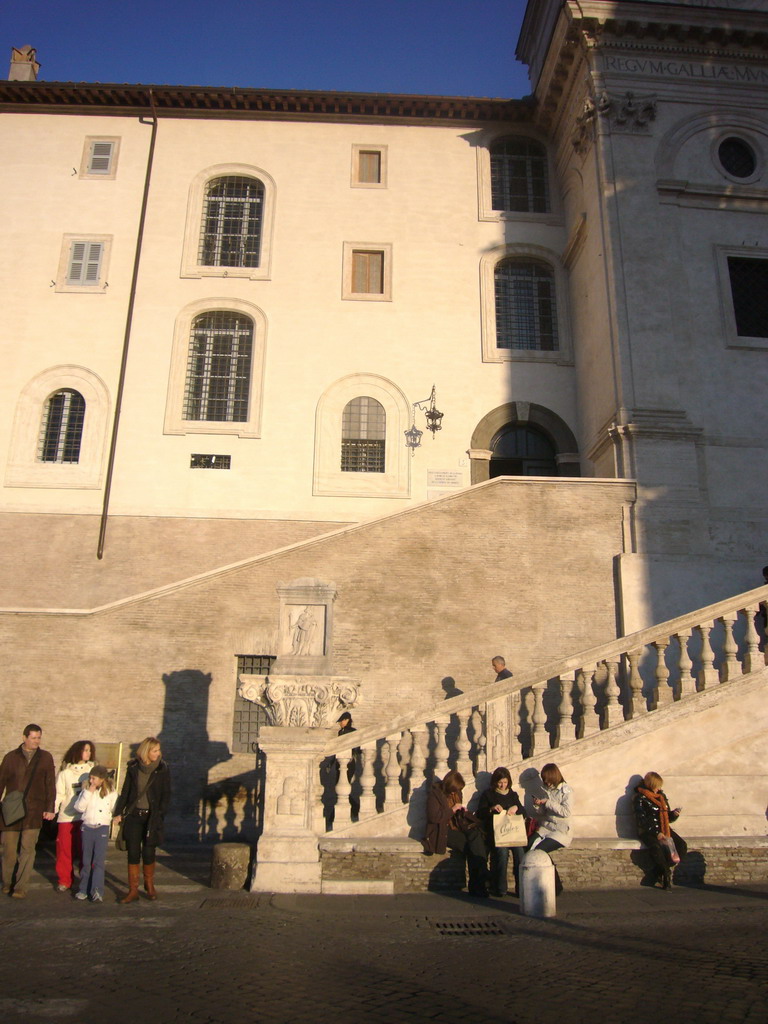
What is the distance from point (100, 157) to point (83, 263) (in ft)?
10.3

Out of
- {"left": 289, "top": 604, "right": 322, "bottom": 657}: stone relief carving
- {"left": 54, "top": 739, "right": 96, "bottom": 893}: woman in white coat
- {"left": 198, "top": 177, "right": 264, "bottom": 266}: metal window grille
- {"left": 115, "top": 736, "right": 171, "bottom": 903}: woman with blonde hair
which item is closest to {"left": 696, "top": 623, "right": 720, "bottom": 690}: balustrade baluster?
{"left": 289, "top": 604, "right": 322, "bottom": 657}: stone relief carving

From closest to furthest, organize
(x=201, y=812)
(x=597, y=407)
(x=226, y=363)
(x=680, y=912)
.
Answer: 1. (x=680, y=912)
2. (x=201, y=812)
3. (x=597, y=407)
4. (x=226, y=363)

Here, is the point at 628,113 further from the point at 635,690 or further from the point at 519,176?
the point at 635,690

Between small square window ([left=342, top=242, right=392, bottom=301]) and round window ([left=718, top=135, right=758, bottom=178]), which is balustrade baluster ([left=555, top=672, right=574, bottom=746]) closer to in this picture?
small square window ([left=342, top=242, right=392, bottom=301])

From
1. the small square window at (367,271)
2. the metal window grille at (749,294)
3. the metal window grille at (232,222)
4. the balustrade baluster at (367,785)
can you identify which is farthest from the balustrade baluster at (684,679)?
the metal window grille at (232,222)

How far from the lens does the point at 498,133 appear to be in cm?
2170

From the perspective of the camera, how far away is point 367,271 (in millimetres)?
Answer: 20344

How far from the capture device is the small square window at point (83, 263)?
1981cm

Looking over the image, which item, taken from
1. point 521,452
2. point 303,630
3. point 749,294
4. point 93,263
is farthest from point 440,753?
point 93,263

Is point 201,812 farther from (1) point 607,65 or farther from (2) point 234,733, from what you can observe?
(1) point 607,65

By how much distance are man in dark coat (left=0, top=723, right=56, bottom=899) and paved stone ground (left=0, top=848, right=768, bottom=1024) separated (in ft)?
1.01

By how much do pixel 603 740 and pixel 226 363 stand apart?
13.4 metres

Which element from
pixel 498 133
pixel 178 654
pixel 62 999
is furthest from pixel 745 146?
pixel 62 999

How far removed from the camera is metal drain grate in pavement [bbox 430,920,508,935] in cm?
672
